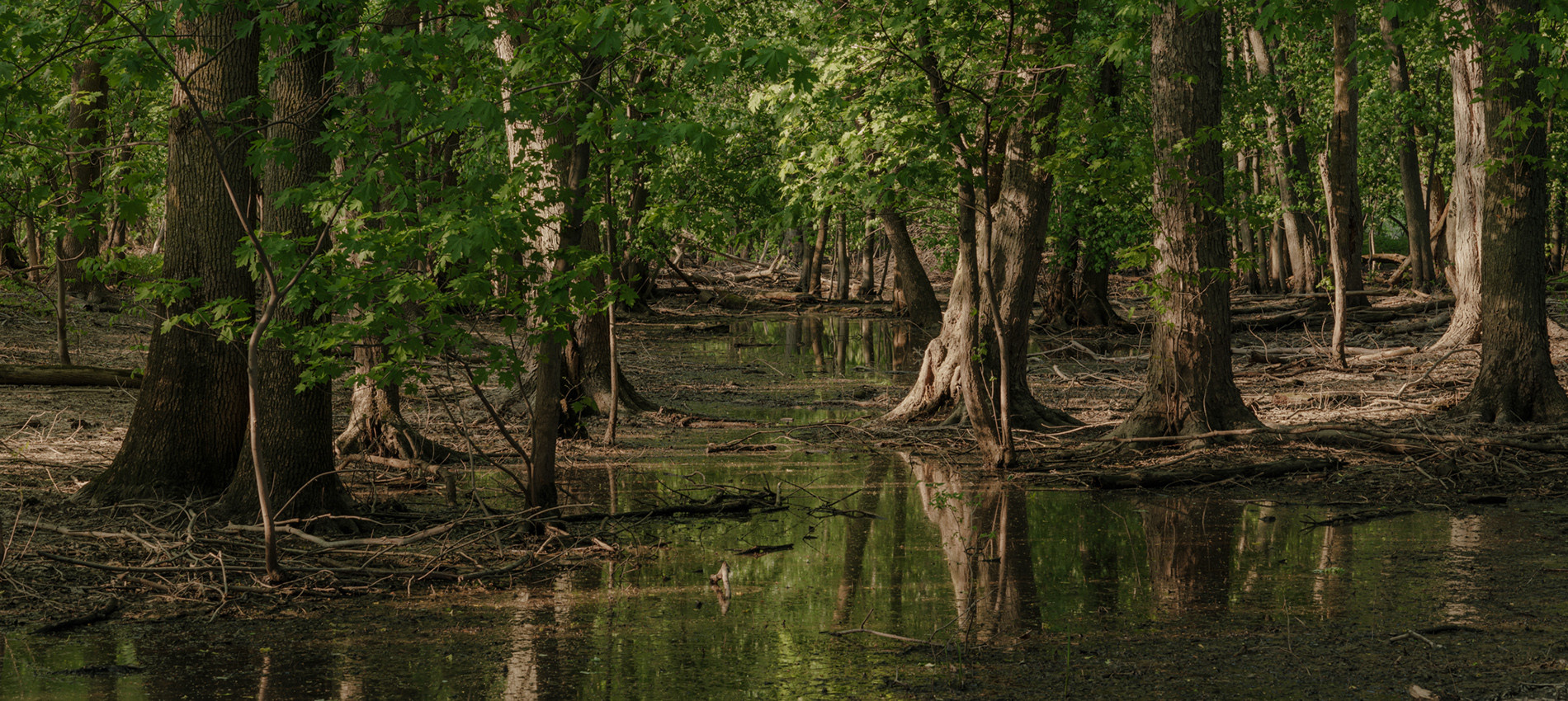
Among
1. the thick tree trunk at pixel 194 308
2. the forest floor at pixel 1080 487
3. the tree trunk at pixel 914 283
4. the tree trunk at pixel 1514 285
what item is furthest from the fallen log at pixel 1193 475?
the tree trunk at pixel 914 283

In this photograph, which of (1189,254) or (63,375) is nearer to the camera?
(1189,254)

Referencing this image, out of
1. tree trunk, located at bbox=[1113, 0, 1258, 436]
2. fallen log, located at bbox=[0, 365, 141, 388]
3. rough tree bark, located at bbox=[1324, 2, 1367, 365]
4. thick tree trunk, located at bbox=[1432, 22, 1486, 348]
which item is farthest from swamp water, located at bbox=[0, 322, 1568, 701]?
rough tree bark, located at bbox=[1324, 2, 1367, 365]

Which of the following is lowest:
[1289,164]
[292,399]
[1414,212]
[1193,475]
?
[1193,475]

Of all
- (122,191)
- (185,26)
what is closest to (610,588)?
(122,191)

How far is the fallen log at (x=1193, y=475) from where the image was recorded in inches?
404

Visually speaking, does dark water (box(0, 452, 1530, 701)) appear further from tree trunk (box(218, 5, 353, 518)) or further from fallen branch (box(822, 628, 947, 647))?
tree trunk (box(218, 5, 353, 518))

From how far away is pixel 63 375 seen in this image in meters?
13.7

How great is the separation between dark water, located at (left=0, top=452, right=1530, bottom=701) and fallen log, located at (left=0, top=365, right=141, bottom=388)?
301 inches

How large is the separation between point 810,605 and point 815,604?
0.03 meters

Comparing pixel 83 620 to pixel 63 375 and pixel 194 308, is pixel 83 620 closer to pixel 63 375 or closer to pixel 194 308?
pixel 194 308

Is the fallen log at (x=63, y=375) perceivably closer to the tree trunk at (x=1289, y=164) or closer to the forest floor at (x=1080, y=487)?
the forest floor at (x=1080, y=487)

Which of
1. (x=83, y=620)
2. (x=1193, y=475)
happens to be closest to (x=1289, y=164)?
(x=1193, y=475)

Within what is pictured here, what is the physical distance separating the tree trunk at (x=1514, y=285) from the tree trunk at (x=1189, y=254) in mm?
2948

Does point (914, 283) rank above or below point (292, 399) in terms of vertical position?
above
